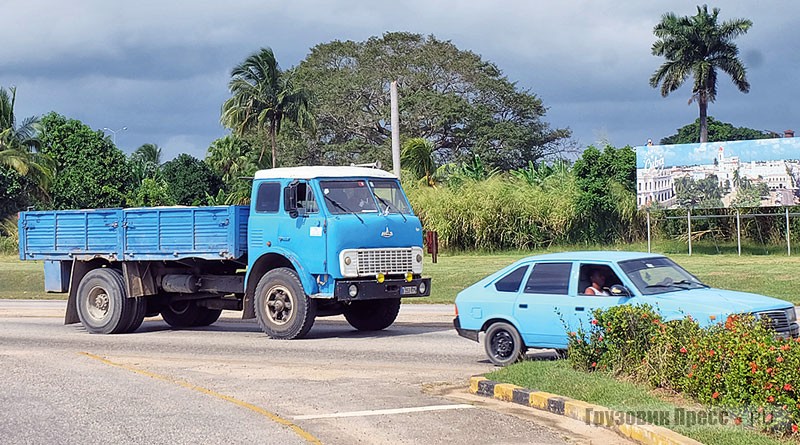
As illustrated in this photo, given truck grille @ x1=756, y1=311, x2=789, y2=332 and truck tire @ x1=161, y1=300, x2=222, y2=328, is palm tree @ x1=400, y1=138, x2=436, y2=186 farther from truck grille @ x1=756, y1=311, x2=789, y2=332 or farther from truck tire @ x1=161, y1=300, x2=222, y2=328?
truck grille @ x1=756, y1=311, x2=789, y2=332

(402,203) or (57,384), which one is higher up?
(402,203)

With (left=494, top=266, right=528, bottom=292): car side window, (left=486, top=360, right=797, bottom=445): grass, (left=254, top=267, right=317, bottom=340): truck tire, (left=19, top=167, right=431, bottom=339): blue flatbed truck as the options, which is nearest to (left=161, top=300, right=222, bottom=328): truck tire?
(left=19, top=167, right=431, bottom=339): blue flatbed truck

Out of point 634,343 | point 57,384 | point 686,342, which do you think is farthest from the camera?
point 57,384

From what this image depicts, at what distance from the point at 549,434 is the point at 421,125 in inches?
2675

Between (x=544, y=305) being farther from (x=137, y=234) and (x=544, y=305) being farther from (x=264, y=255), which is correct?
(x=137, y=234)

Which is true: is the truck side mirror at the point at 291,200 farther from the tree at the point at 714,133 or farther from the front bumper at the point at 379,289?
the tree at the point at 714,133

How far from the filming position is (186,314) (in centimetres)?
2220

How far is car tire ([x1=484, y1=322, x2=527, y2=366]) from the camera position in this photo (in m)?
14.0

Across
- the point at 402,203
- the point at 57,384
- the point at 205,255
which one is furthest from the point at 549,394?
the point at 205,255

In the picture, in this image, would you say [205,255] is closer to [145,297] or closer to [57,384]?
[145,297]

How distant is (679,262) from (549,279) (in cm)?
2525

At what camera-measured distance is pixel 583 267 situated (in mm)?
13914

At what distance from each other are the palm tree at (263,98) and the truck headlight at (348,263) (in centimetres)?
4219

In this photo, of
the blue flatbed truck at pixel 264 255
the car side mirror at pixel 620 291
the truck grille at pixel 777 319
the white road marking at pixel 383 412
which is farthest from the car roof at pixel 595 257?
the blue flatbed truck at pixel 264 255
